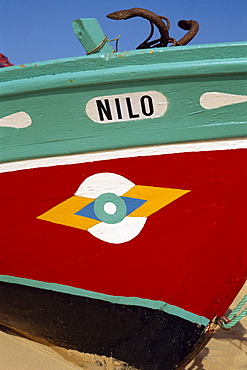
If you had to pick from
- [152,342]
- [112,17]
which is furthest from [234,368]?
[112,17]

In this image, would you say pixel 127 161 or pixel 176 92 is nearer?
pixel 176 92

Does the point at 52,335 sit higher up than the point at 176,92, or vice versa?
the point at 176,92

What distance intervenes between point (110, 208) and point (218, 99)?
722 millimetres

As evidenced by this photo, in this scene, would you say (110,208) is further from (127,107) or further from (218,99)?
(218,99)

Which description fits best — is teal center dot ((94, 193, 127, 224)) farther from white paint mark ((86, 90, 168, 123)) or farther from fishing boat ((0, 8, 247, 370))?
white paint mark ((86, 90, 168, 123))

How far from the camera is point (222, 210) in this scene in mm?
1767

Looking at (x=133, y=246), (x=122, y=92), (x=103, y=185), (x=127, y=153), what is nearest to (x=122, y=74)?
(x=122, y=92)

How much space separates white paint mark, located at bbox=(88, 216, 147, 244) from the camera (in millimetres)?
1803

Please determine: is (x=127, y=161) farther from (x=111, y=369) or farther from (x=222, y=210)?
(x=111, y=369)

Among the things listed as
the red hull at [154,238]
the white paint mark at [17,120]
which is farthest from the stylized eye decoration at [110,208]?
the white paint mark at [17,120]

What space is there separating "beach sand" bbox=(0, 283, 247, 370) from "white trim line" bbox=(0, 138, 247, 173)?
1419 mm

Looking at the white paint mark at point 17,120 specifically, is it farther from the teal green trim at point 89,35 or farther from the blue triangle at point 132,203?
the blue triangle at point 132,203

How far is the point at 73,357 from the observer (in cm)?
252

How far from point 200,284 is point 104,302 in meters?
0.56
